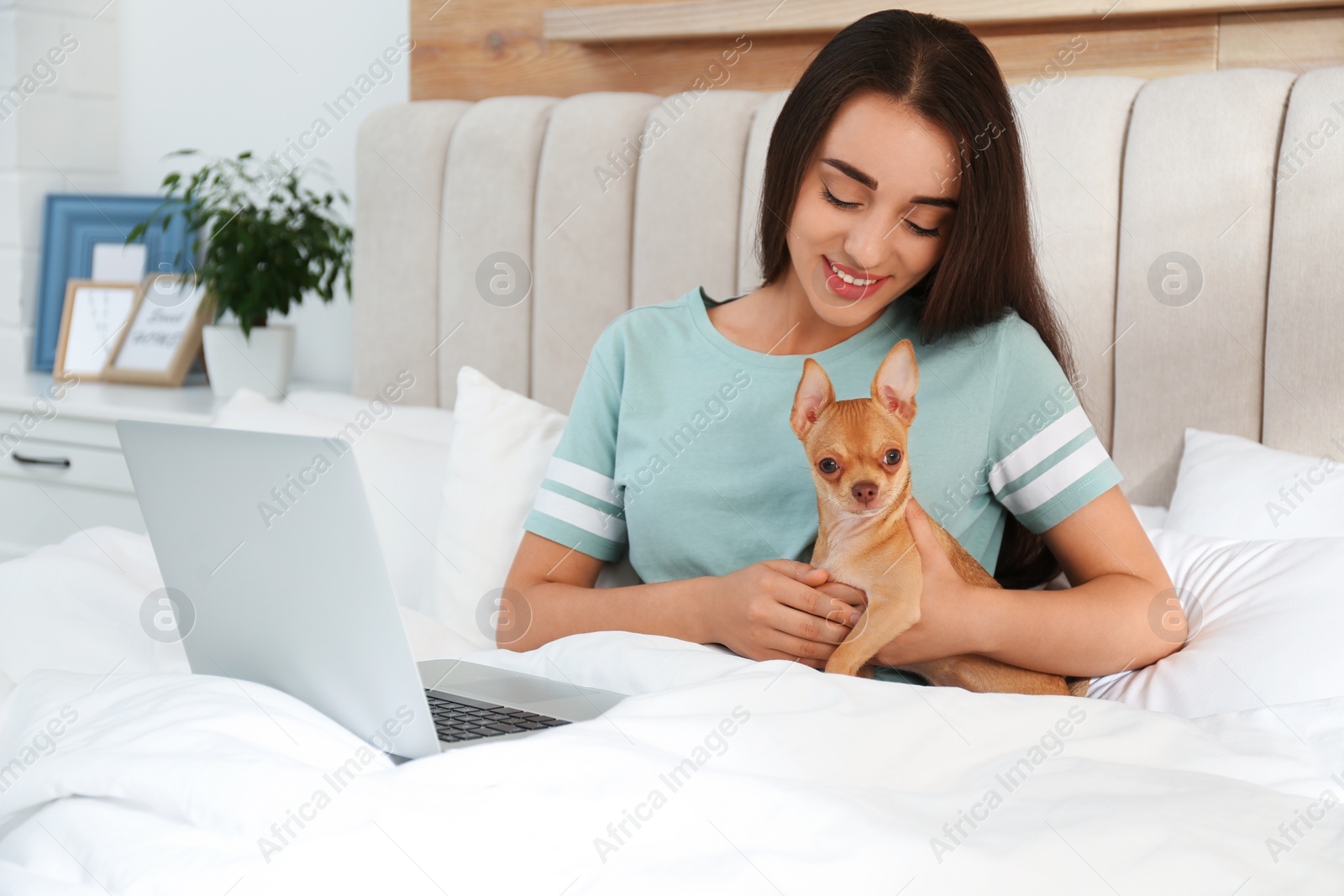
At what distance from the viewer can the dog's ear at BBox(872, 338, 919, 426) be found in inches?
33.2

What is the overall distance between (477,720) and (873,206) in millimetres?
550

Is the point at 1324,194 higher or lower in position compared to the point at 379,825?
higher

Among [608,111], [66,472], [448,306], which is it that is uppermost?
[608,111]

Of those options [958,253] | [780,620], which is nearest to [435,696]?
[780,620]

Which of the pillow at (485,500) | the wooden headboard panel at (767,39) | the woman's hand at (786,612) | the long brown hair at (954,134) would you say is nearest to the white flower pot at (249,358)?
the wooden headboard panel at (767,39)

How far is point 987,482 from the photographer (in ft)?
3.41

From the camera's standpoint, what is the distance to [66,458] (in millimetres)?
2127

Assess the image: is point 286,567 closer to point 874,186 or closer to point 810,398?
point 810,398

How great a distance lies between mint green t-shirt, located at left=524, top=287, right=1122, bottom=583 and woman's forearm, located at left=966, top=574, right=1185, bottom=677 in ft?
0.30

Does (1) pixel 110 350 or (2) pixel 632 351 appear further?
(1) pixel 110 350

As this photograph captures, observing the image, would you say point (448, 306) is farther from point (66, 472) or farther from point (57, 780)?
point (57, 780)

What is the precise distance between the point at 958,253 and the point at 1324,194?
1.81ft

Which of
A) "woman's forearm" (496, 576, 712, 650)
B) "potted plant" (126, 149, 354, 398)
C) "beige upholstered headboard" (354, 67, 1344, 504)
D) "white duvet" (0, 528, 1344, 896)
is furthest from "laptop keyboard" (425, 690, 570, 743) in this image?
"potted plant" (126, 149, 354, 398)


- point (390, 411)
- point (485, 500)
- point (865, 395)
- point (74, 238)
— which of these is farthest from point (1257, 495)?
point (74, 238)
